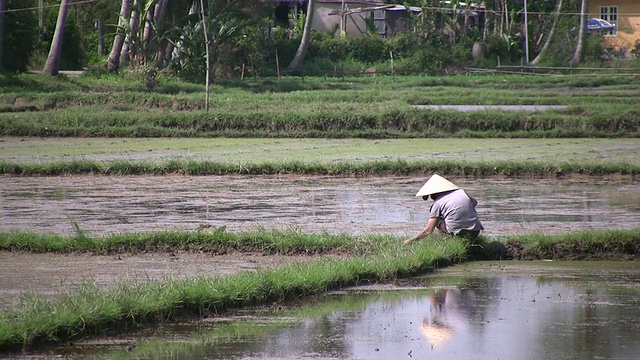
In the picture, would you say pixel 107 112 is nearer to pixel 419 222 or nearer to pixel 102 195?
pixel 102 195

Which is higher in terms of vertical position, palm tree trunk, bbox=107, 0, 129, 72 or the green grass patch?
palm tree trunk, bbox=107, 0, 129, 72

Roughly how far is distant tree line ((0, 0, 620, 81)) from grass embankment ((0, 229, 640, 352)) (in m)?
22.1

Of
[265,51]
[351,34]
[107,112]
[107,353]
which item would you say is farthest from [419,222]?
[351,34]

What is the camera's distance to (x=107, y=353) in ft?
18.4

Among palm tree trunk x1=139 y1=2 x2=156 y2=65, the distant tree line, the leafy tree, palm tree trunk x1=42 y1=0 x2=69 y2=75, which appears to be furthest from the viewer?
the leafy tree

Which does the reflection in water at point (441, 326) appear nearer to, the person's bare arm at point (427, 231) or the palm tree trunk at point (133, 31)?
the person's bare arm at point (427, 231)

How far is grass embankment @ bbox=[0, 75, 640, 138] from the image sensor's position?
21.1 meters

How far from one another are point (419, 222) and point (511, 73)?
101 ft

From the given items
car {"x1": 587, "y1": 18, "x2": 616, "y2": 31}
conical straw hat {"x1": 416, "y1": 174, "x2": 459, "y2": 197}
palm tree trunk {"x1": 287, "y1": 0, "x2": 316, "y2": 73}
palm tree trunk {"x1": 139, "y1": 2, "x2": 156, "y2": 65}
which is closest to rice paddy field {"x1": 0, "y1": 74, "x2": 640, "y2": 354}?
conical straw hat {"x1": 416, "y1": 174, "x2": 459, "y2": 197}

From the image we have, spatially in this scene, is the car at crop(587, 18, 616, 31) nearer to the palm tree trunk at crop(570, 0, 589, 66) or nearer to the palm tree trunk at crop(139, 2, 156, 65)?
the palm tree trunk at crop(570, 0, 589, 66)

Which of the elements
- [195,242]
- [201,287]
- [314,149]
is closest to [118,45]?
[314,149]

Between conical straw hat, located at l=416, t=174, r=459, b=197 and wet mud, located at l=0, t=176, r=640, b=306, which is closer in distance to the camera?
wet mud, located at l=0, t=176, r=640, b=306

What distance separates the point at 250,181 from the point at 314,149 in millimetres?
4036

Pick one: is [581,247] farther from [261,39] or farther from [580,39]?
[580,39]
